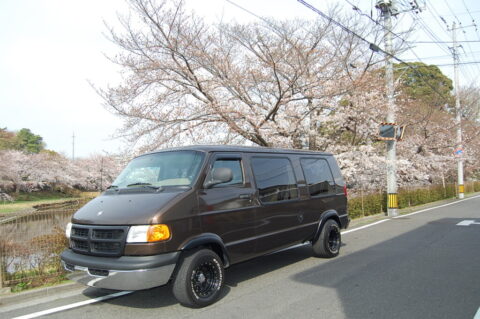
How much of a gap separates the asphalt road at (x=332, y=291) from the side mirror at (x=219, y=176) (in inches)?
60.2

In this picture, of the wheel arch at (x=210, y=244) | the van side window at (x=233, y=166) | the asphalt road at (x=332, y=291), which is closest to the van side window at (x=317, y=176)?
the asphalt road at (x=332, y=291)

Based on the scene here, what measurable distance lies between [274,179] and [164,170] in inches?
71.7

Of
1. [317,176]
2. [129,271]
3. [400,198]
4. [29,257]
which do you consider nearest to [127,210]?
[129,271]

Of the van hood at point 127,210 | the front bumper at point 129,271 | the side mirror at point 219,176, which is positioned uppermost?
the side mirror at point 219,176

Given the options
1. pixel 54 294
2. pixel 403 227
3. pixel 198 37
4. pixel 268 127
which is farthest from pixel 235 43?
pixel 54 294

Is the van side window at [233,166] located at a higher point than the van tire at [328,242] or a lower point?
higher

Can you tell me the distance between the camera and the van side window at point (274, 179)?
18.3 ft

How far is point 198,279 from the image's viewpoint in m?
4.45

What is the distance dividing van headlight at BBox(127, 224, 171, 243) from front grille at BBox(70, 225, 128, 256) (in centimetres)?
9

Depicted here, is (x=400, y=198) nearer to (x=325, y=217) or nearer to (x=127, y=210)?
(x=325, y=217)

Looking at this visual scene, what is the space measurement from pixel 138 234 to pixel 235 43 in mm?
10636

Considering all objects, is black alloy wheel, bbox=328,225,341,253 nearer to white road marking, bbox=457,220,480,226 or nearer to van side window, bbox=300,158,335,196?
van side window, bbox=300,158,335,196

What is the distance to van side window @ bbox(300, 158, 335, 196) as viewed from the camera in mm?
6695

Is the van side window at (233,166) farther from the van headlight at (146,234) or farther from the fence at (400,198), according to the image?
the fence at (400,198)
